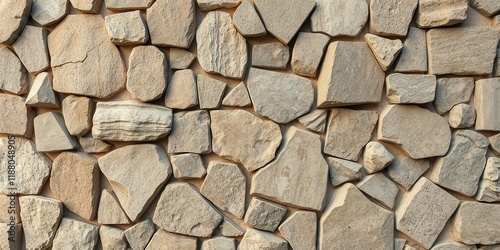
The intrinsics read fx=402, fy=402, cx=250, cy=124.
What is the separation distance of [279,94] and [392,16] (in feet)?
1.56

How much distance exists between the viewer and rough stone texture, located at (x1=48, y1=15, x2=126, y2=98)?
149 cm

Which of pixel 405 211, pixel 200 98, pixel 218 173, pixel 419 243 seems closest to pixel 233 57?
pixel 200 98

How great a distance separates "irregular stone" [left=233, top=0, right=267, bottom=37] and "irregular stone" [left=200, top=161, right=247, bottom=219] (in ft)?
1.59

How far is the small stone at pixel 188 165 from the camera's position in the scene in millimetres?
1477

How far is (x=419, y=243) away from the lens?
146cm

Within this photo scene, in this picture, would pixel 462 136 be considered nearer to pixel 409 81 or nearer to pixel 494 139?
pixel 494 139

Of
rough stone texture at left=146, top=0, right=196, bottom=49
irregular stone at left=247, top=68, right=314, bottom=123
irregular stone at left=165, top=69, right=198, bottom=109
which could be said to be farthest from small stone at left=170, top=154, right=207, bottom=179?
rough stone texture at left=146, top=0, right=196, bottom=49

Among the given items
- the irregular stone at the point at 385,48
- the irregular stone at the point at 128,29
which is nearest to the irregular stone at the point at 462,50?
the irregular stone at the point at 385,48

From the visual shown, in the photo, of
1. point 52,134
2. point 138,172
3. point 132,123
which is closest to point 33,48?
point 52,134

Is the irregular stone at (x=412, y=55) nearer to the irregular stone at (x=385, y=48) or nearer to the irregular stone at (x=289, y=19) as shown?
the irregular stone at (x=385, y=48)

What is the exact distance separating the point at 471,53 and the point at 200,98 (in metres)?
0.97

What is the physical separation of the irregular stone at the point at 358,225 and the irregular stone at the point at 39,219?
1020 millimetres

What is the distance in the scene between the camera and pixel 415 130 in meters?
1.43

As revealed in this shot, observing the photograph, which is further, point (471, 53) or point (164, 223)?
point (164, 223)
